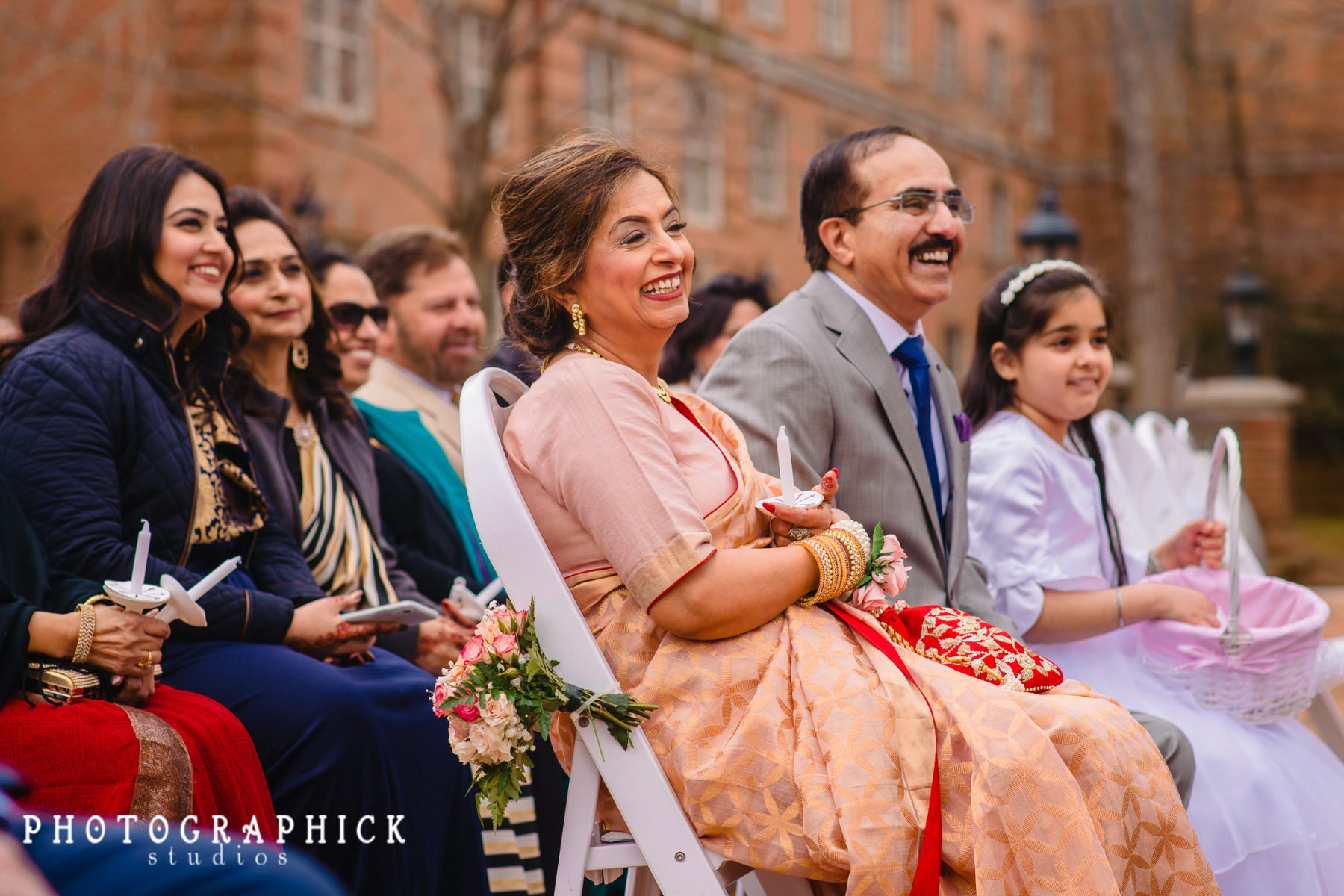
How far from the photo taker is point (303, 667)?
10.6ft

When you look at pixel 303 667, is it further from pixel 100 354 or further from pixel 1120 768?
pixel 1120 768

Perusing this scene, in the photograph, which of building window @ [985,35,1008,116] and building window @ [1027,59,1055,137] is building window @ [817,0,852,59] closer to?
building window @ [985,35,1008,116]

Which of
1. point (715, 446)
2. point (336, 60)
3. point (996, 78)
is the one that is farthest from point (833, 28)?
point (715, 446)

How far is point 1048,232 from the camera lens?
11453mm

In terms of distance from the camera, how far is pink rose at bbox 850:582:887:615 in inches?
104

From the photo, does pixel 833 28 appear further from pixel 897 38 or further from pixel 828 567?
pixel 828 567

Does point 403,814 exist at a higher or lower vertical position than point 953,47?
lower

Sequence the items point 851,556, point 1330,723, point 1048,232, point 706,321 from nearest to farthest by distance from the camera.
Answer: point 851,556, point 1330,723, point 706,321, point 1048,232

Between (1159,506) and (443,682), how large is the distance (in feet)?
10.6

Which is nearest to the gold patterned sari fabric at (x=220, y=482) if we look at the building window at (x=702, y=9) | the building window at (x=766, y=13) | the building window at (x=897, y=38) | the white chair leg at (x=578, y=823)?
the white chair leg at (x=578, y=823)

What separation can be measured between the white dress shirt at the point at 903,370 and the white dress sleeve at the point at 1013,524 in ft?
0.66

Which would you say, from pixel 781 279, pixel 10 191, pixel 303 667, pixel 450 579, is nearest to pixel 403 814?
pixel 303 667

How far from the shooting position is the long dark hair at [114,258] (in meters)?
3.43

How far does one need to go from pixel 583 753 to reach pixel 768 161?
811 inches
